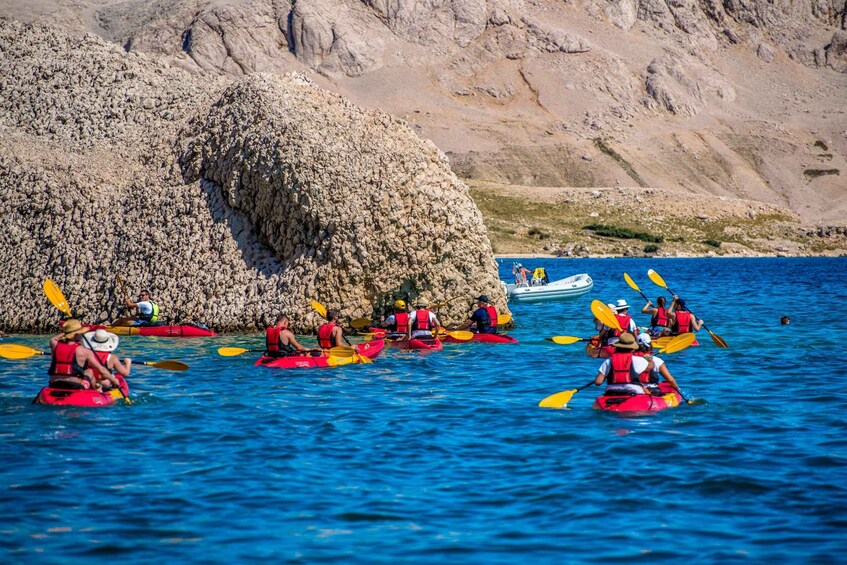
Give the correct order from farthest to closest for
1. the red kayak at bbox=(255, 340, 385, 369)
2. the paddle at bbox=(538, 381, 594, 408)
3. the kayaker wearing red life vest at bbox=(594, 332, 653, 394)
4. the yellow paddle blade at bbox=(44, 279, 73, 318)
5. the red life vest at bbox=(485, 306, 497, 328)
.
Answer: the red life vest at bbox=(485, 306, 497, 328) < the red kayak at bbox=(255, 340, 385, 369) < the yellow paddle blade at bbox=(44, 279, 73, 318) < the paddle at bbox=(538, 381, 594, 408) < the kayaker wearing red life vest at bbox=(594, 332, 653, 394)

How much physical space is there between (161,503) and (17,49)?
3122 cm

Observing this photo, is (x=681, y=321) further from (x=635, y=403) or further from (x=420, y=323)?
(x=635, y=403)

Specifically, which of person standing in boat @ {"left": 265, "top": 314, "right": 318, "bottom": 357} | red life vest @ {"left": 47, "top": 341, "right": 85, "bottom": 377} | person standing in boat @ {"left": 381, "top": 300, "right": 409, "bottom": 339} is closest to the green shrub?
person standing in boat @ {"left": 381, "top": 300, "right": 409, "bottom": 339}

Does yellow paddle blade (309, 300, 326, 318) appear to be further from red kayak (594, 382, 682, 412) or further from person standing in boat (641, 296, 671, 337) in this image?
red kayak (594, 382, 682, 412)

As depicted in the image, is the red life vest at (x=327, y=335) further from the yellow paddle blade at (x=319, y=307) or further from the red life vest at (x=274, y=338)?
the yellow paddle blade at (x=319, y=307)

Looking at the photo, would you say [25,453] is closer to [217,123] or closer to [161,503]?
[161,503]

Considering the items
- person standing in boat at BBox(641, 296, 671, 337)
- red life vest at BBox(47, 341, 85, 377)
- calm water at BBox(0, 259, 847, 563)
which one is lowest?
calm water at BBox(0, 259, 847, 563)

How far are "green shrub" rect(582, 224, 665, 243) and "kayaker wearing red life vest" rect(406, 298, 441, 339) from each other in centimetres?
9085

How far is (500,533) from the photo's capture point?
1099cm

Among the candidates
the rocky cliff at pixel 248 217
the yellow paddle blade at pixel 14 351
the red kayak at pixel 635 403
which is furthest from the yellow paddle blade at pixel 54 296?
the red kayak at pixel 635 403

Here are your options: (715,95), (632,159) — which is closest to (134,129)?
(632,159)

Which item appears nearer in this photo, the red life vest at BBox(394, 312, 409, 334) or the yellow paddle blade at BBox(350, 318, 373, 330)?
the red life vest at BBox(394, 312, 409, 334)

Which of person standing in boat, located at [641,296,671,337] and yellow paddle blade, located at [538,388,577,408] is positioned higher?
person standing in boat, located at [641,296,671,337]

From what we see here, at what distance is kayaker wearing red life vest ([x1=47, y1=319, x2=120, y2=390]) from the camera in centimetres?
1709
